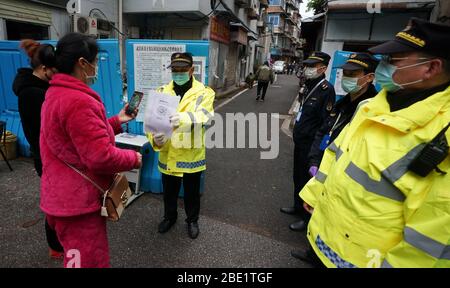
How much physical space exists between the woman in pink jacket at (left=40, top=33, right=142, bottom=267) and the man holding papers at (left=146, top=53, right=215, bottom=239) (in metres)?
0.86

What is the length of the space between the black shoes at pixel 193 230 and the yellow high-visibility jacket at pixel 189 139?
0.68 metres

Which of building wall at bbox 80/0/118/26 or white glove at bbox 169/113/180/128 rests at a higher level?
building wall at bbox 80/0/118/26

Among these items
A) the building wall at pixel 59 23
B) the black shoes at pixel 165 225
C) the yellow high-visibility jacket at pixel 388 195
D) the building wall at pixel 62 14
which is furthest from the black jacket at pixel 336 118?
the building wall at pixel 59 23

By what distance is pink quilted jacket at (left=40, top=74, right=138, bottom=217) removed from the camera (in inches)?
55.1

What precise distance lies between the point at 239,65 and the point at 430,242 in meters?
19.7

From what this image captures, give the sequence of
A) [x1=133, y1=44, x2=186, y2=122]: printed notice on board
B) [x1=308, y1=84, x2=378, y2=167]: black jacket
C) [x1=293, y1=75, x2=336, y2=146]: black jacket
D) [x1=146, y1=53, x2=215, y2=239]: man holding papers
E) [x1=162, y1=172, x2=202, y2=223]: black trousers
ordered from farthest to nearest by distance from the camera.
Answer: [x1=133, y1=44, x2=186, y2=122]: printed notice on board → [x1=293, y1=75, x2=336, y2=146]: black jacket → [x1=162, y1=172, x2=202, y2=223]: black trousers → [x1=146, y1=53, x2=215, y2=239]: man holding papers → [x1=308, y1=84, x2=378, y2=167]: black jacket

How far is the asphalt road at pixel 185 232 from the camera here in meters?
2.61

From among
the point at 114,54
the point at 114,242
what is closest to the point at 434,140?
the point at 114,242

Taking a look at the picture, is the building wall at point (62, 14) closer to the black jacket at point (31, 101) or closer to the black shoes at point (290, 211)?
the black jacket at point (31, 101)

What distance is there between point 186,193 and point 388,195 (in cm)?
209

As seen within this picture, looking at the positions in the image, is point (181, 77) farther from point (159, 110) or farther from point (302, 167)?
point (302, 167)

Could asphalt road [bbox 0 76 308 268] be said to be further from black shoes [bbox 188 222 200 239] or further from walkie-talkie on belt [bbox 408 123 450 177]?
walkie-talkie on belt [bbox 408 123 450 177]

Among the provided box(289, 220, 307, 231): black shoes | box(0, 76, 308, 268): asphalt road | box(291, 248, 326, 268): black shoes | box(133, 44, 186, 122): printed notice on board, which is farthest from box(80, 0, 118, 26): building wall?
box(291, 248, 326, 268): black shoes

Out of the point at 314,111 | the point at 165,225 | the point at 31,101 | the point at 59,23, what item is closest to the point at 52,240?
the point at 165,225
